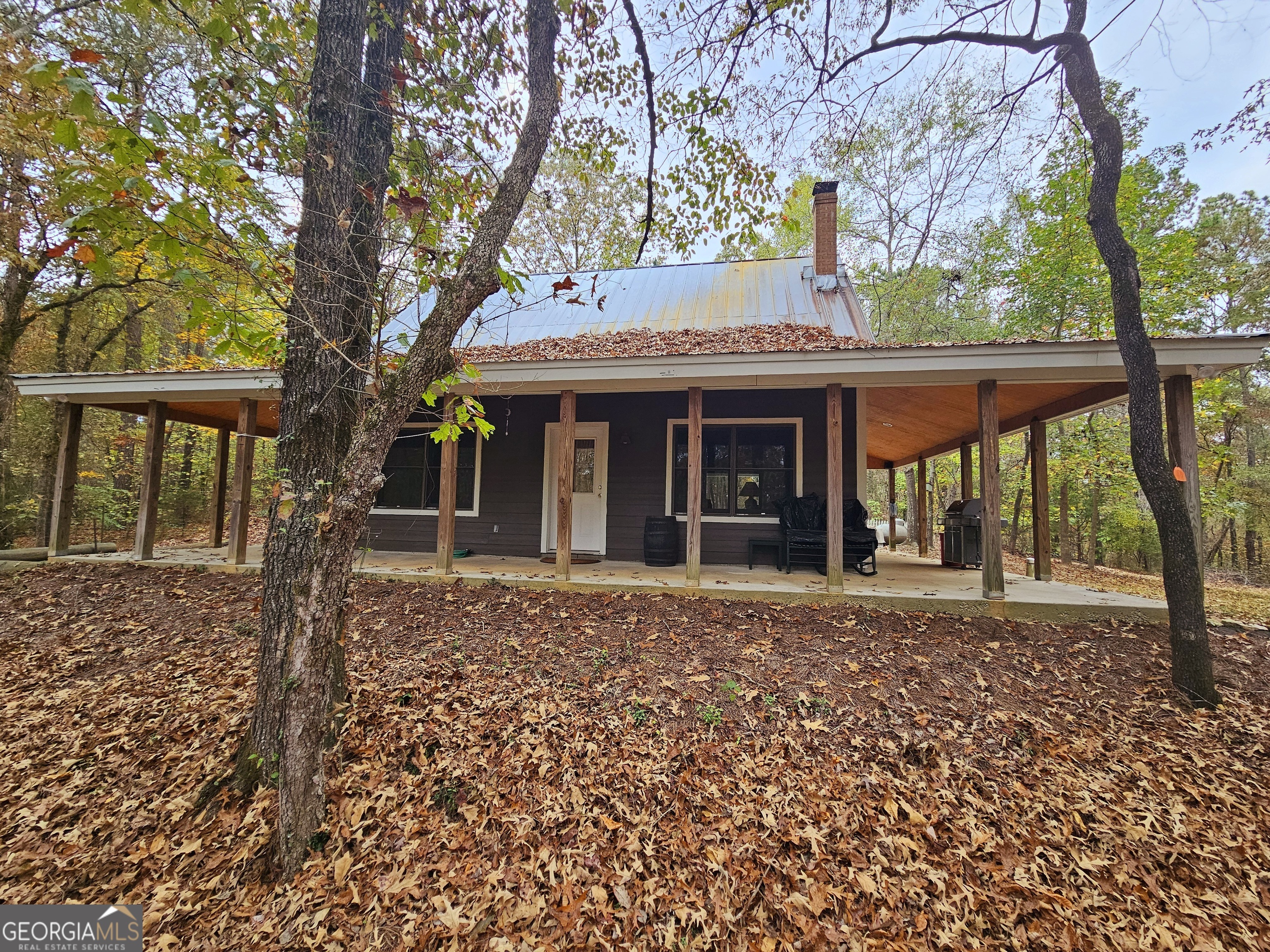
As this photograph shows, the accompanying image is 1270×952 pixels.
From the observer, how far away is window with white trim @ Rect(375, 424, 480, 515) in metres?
8.40

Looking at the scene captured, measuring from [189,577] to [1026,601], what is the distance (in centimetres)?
976

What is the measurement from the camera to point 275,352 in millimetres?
2682

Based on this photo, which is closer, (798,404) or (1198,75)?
(1198,75)

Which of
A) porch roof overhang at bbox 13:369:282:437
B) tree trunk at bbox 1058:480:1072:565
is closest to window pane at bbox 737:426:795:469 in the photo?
porch roof overhang at bbox 13:369:282:437

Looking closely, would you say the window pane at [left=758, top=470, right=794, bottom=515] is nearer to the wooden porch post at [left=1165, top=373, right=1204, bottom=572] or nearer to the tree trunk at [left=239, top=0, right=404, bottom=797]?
the wooden porch post at [left=1165, top=373, right=1204, bottom=572]

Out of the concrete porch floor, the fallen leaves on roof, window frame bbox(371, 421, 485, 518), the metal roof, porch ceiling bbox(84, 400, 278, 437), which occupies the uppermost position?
the metal roof

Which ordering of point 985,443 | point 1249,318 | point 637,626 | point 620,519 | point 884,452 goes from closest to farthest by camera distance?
1. point 637,626
2. point 985,443
3. point 620,519
4. point 884,452
5. point 1249,318

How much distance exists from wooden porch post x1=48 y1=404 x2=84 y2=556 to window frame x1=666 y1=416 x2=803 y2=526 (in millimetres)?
8222

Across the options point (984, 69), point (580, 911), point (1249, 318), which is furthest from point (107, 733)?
point (1249, 318)

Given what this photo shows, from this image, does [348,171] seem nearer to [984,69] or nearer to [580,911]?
[580,911]

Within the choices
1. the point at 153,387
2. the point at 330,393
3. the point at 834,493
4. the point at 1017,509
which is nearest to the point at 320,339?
the point at 330,393

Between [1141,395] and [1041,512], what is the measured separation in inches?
133

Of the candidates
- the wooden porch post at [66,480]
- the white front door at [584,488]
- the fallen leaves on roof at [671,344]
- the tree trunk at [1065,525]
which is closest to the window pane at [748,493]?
the fallen leaves on roof at [671,344]

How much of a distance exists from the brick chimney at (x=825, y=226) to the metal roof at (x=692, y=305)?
218 mm
